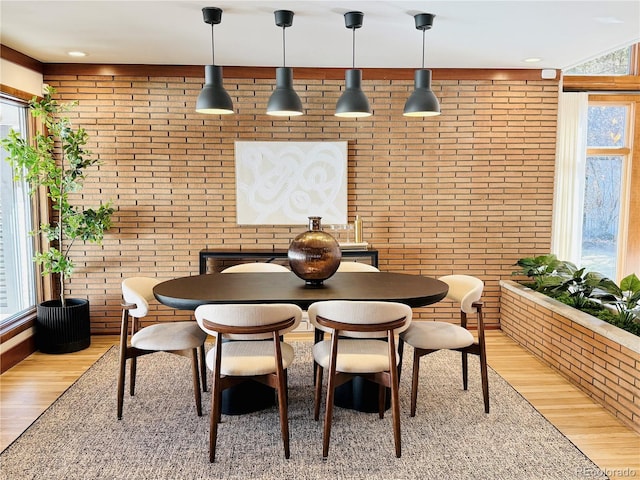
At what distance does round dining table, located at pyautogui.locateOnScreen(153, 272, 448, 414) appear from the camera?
2.85 m

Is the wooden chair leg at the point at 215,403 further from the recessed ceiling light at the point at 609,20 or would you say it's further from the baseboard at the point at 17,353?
the recessed ceiling light at the point at 609,20

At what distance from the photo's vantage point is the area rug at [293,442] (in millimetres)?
2498

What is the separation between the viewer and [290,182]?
4988 millimetres

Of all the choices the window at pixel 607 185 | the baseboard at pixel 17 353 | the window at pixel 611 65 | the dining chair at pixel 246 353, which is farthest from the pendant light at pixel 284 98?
the window at pixel 607 185

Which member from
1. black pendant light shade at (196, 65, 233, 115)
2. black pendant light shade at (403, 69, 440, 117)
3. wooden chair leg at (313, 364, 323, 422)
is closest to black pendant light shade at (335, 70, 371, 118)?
black pendant light shade at (403, 69, 440, 117)

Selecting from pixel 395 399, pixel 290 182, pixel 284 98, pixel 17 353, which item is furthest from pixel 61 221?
pixel 395 399

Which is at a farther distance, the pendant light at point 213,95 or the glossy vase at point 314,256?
the pendant light at point 213,95

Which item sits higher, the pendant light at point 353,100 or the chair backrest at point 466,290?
the pendant light at point 353,100

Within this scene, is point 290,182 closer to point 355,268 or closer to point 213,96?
point 355,268

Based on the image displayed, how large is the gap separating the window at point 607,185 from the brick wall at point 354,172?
1075 mm

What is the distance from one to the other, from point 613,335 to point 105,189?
4.40 meters

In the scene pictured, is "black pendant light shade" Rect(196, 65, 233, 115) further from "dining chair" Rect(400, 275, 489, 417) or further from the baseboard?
the baseboard

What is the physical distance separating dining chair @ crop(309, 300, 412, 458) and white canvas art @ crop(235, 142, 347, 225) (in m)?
2.38

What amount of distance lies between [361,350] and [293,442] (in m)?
0.63
